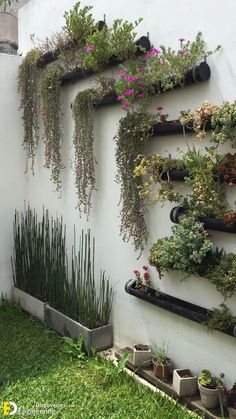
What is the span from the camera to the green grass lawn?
247 cm

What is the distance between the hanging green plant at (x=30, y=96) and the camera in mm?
3971

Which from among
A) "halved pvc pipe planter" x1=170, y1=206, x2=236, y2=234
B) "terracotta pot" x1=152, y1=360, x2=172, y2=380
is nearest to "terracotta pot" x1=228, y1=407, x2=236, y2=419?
"terracotta pot" x1=152, y1=360, x2=172, y2=380

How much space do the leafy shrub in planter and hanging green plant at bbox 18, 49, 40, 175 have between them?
206 centimetres

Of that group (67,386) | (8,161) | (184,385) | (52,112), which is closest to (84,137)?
(52,112)

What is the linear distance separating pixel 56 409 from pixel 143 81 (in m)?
2.14

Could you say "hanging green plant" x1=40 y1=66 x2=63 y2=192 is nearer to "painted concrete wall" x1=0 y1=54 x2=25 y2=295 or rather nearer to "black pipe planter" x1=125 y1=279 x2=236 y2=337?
"painted concrete wall" x1=0 y1=54 x2=25 y2=295

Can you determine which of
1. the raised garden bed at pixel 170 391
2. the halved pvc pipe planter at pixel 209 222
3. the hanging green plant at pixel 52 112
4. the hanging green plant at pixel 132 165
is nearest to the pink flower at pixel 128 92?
the hanging green plant at pixel 132 165

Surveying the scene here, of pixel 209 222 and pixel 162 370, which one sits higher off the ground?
pixel 209 222

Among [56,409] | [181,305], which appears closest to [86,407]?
[56,409]

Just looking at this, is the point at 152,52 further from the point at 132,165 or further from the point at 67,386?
the point at 67,386

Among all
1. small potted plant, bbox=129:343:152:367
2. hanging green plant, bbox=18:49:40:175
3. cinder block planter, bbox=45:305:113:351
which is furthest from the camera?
hanging green plant, bbox=18:49:40:175

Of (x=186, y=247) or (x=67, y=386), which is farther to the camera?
(x=67, y=386)

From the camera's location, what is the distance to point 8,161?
14.2 feet

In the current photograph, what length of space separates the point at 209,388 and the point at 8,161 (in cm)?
298
